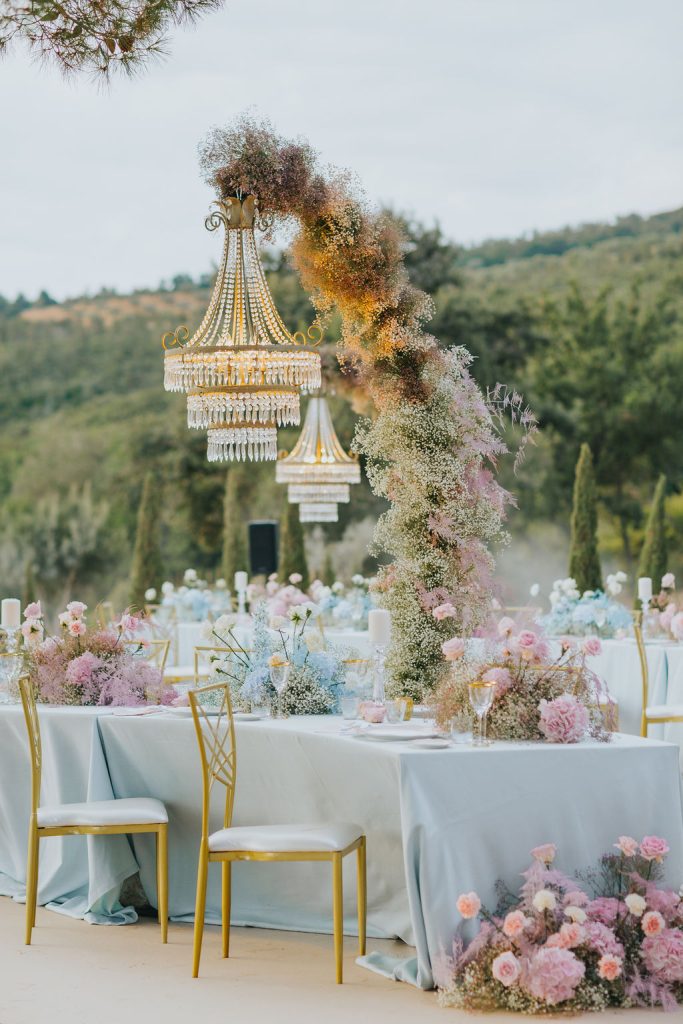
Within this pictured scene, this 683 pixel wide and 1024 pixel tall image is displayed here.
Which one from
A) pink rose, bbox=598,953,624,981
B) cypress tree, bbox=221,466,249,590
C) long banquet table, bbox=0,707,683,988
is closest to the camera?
pink rose, bbox=598,953,624,981

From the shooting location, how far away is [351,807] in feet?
17.1

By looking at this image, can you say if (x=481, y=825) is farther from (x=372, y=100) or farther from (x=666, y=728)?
(x=372, y=100)

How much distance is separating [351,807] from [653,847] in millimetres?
1265

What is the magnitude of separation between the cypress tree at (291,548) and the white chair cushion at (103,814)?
1009 centimetres

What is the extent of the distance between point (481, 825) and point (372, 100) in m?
18.8

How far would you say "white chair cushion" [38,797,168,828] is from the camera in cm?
528

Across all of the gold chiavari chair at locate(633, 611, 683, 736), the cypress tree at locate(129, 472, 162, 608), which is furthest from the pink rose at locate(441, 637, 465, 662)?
the cypress tree at locate(129, 472, 162, 608)

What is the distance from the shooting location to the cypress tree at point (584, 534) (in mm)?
14008

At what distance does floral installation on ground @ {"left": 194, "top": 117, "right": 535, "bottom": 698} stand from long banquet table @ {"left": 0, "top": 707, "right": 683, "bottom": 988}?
4.66ft

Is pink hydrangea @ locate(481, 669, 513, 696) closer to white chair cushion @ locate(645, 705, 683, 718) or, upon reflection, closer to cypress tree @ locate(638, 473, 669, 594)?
white chair cushion @ locate(645, 705, 683, 718)

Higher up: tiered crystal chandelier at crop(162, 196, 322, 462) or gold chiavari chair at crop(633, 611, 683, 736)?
tiered crystal chandelier at crop(162, 196, 322, 462)

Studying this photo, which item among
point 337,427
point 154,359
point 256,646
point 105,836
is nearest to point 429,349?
point 256,646

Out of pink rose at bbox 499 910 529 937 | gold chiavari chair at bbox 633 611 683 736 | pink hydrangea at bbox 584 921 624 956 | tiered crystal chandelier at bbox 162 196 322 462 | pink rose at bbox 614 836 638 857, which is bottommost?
pink hydrangea at bbox 584 921 624 956

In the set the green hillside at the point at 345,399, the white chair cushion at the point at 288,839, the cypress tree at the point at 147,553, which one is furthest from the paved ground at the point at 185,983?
the green hillside at the point at 345,399
